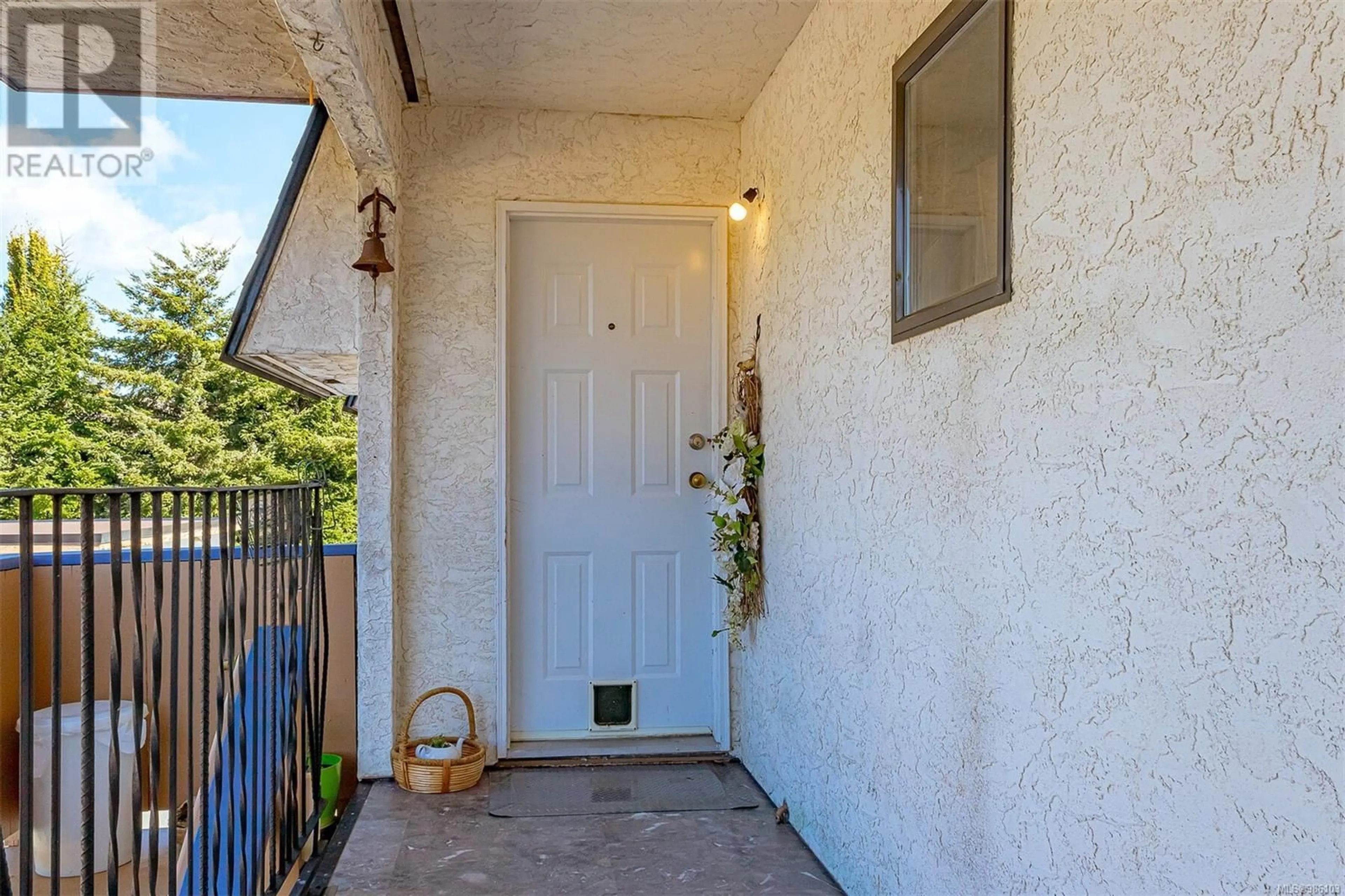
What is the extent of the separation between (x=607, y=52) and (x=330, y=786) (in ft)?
8.72

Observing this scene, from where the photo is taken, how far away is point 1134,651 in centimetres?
116

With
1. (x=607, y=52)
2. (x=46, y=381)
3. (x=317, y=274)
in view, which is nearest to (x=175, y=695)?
(x=317, y=274)

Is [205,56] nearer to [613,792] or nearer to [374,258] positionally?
[374,258]

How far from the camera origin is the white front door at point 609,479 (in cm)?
339

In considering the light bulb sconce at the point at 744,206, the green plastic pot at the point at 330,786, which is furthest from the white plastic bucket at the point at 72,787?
the light bulb sconce at the point at 744,206

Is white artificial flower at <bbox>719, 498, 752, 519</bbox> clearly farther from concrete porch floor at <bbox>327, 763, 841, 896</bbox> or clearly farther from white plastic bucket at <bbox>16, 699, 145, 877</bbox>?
white plastic bucket at <bbox>16, 699, 145, 877</bbox>

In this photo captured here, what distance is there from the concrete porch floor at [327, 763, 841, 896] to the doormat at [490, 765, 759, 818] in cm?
5

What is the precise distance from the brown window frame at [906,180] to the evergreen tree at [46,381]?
14.3 meters

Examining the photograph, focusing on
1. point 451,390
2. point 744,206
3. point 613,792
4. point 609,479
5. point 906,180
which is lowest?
point 613,792

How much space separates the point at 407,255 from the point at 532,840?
211 centimetres

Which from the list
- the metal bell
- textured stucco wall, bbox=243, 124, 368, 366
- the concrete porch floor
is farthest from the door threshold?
the metal bell

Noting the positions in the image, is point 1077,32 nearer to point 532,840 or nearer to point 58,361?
point 532,840

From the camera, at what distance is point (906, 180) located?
6.44ft

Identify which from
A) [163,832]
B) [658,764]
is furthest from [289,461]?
[658,764]
